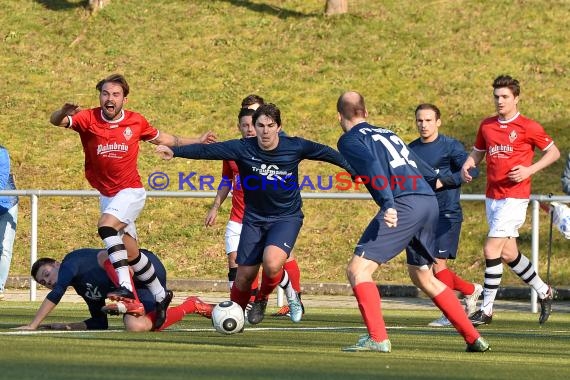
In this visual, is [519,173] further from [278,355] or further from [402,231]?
[278,355]

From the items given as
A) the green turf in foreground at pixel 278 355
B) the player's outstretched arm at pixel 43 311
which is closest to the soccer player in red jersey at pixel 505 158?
the green turf in foreground at pixel 278 355

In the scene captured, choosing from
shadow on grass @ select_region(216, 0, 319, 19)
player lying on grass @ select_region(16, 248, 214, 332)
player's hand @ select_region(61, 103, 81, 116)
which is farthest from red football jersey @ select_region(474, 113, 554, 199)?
shadow on grass @ select_region(216, 0, 319, 19)

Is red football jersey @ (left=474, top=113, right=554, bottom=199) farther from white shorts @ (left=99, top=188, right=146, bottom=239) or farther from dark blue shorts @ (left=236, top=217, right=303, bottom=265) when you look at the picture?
white shorts @ (left=99, top=188, right=146, bottom=239)

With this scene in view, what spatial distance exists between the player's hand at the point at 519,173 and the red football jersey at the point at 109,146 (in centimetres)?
360

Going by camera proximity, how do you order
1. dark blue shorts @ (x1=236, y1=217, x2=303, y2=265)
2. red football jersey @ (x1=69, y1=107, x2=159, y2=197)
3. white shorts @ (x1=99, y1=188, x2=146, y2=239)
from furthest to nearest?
red football jersey @ (x1=69, y1=107, x2=159, y2=197) < white shorts @ (x1=99, y1=188, x2=146, y2=239) < dark blue shorts @ (x1=236, y1=217, x2=303, y2=265)

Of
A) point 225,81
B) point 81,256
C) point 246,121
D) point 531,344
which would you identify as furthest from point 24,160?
point 531,344

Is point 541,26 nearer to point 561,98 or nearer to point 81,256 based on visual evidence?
point 561,98

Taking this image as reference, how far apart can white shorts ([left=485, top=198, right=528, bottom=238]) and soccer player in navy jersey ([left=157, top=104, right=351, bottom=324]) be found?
2632 mm

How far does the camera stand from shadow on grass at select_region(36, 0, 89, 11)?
35375mm

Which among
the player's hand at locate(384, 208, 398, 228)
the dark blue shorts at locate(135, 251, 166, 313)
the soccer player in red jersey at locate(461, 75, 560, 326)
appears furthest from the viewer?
the soccer player in red jersey at locate(461, 75, 560, 326)

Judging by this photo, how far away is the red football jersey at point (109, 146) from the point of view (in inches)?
499

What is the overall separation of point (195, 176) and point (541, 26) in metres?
10.4

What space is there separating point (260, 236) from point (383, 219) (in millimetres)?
2263

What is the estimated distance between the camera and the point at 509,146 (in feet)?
45.1
